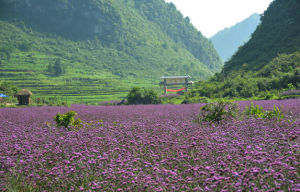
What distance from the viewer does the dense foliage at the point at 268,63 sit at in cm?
2938

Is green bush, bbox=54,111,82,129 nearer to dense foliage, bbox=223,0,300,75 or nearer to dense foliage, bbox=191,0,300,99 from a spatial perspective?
dense foliage, bbox=191,0,300,99

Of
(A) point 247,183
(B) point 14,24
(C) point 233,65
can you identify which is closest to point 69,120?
(A) point 247,183

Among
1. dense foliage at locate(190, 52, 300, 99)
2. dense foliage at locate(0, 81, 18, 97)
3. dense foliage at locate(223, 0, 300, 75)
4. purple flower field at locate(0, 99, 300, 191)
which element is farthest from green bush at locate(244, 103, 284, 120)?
dense foliage at locate(0, 81, 18, 97)

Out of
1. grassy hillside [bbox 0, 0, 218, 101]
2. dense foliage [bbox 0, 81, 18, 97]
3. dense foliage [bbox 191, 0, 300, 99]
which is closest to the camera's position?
dense foliage [bbox 191, 0, 300, 99]

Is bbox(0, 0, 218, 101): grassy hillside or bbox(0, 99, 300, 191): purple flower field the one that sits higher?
bbox(0, 0, 218, 101): grassy hillside

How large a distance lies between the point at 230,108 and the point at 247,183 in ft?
23.4

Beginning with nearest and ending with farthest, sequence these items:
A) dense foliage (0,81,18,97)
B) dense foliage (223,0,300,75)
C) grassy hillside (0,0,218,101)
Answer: dense foliage (223,0,300,75) < dense foliage (0,81,18,97) < grassy hillside (0,0,218,101)

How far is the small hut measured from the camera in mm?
30156

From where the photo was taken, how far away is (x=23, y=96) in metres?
30.3

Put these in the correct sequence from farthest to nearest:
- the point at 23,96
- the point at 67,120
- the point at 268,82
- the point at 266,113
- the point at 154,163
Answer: the point at 23,96, the point at 268,82, the point at 67,120, the point at 266,113, the point at 154,163

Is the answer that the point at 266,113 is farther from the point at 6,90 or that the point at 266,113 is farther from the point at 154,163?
the point at 6,90

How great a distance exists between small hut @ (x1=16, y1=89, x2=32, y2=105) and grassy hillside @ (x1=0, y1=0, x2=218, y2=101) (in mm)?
52571

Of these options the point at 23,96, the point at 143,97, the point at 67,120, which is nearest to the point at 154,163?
the point at 67,120

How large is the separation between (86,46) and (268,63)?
412 ft
